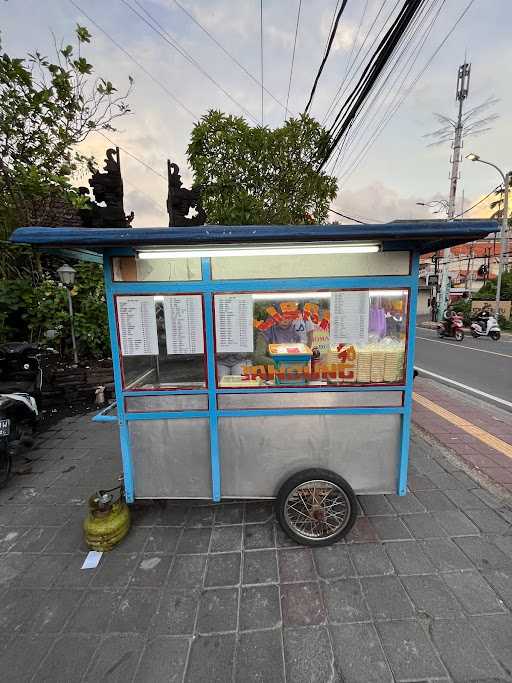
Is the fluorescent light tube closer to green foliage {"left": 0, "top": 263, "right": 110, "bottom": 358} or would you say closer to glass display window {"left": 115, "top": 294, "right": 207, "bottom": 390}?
glass display window {"left": 115, "top": 294, "right": 207, "bottom": 390}

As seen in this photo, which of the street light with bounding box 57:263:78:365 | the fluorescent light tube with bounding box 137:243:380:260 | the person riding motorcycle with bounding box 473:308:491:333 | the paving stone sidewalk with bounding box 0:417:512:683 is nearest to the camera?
the paving stone sidewalk with bounding box 0:417:512:683

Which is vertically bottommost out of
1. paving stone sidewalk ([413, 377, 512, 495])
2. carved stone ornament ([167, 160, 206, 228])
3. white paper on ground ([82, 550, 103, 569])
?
white paper on ground ([82, 550, 103, 569])

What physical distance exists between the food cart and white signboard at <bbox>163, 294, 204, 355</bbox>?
0.4 inches

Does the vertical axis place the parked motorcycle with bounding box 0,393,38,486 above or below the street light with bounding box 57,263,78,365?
below

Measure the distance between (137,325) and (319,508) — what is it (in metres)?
2.09

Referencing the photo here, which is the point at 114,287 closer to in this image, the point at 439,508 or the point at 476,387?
the point at 439,508

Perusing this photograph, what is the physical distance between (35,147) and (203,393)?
6418mm

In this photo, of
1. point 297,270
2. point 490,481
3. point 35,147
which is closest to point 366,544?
point 490,481

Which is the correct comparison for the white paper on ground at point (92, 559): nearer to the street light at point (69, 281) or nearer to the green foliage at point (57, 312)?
the street light at point (69, 281)

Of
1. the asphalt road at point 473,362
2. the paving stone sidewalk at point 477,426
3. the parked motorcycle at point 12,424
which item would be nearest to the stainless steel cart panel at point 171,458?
the parked motorcycle at point 12,424

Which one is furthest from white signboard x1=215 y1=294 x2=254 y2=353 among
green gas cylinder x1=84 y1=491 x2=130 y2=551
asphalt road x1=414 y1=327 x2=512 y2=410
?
asphalt road x1=414 y1=327 x2=512 y2=410

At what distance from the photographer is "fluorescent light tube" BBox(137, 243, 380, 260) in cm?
232

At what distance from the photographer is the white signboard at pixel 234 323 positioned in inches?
96.3

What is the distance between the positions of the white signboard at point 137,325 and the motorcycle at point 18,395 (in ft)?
7.04
